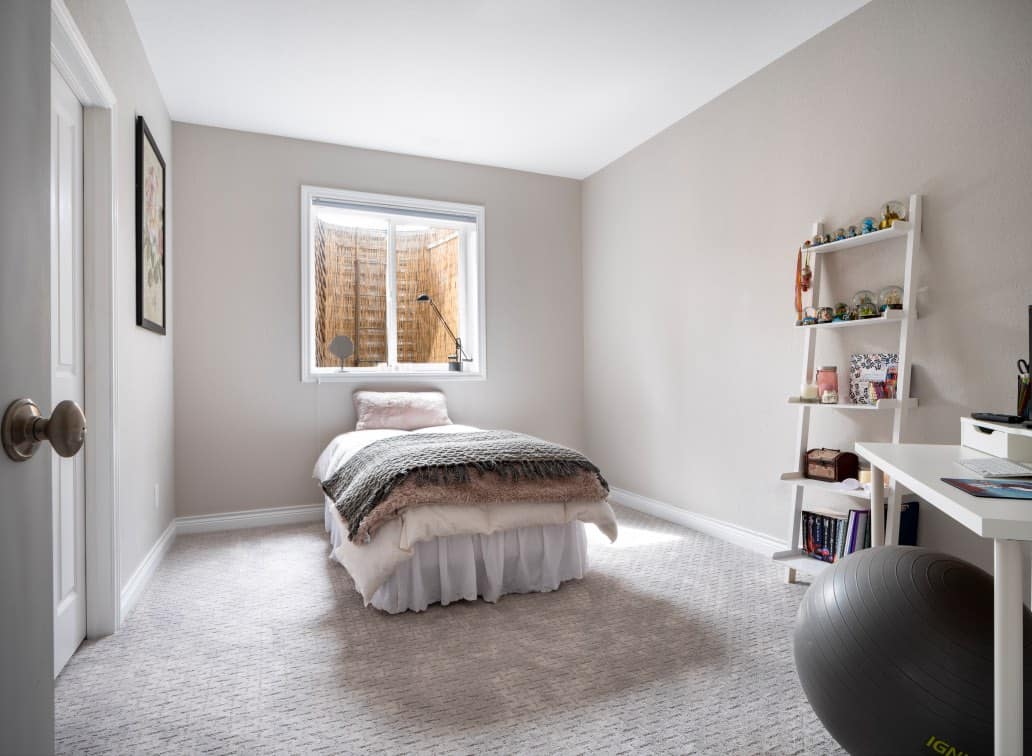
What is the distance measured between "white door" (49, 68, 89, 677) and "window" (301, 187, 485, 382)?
1846 mm

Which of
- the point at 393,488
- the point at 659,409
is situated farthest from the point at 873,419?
the point at 393,488

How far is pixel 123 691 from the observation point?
71.7 inches

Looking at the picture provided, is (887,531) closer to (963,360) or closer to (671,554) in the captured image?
(963,360)

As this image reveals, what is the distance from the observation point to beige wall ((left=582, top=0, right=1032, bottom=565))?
2162 millimetres

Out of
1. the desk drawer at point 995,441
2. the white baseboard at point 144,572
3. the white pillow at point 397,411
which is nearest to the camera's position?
the desk drawer at point 995,441

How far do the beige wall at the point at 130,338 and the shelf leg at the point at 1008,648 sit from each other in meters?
2.68

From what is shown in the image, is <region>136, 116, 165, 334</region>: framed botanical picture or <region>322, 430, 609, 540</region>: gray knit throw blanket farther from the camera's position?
<region>136, 116, 165, 334</region>: framed botanical picture

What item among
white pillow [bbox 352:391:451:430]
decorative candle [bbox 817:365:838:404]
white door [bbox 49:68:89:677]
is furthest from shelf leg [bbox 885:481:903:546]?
white door [bbox 49:68:89:677]

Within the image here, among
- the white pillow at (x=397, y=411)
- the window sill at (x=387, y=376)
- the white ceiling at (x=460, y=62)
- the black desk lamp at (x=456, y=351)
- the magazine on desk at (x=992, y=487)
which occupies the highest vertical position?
the white ceiling at (x=460, y=62)

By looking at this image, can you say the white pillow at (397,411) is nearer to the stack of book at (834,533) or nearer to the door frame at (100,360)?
the door frame at (100,360)

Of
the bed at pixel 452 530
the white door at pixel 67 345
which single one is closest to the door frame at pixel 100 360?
the white door at pixel 67 345

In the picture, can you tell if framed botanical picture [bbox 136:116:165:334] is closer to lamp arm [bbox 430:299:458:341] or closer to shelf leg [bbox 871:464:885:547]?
lamp arm [bbox 430:299:458:341]

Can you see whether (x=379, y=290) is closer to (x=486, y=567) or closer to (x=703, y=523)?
(x=486, y=567)

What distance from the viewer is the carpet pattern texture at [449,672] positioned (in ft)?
5.19
